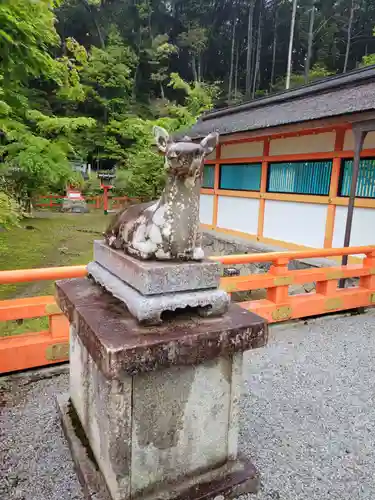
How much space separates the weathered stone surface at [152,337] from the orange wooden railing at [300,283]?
173 centimetres

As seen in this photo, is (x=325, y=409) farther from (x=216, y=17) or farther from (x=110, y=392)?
(x=216, y=17)

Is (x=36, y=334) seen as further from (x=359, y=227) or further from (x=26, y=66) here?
(x=359, y=227)

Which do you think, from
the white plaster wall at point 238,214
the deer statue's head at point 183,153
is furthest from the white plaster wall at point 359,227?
the deer statue's head at point 183,153

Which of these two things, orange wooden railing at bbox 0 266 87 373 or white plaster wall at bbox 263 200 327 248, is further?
white plaster wall at bbox 263 200 327 248

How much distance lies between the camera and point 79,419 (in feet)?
7.31

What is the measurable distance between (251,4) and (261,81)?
661 centimetres

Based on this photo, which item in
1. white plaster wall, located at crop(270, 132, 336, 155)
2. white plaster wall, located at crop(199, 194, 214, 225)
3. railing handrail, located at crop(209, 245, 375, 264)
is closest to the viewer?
railing handrail, located at crop(209, 245, 375, 264)

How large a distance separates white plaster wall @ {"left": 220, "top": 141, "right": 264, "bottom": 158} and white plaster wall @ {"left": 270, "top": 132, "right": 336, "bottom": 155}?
49cm

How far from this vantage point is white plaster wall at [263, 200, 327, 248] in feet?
23.8

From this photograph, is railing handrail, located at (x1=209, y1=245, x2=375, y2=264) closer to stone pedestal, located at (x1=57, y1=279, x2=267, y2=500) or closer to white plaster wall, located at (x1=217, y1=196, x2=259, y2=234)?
stone pedestal, located at (x1=57, y1=279, x2=267, y2=500)

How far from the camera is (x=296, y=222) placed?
7770 mm

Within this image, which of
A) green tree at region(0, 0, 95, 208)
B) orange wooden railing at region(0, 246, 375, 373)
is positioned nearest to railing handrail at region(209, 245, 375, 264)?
orange wooden railing at region(0, 246, 375, 373)

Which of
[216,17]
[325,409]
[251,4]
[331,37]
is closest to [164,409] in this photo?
[325,409]

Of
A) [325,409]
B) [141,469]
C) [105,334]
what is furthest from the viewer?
[325,409]
